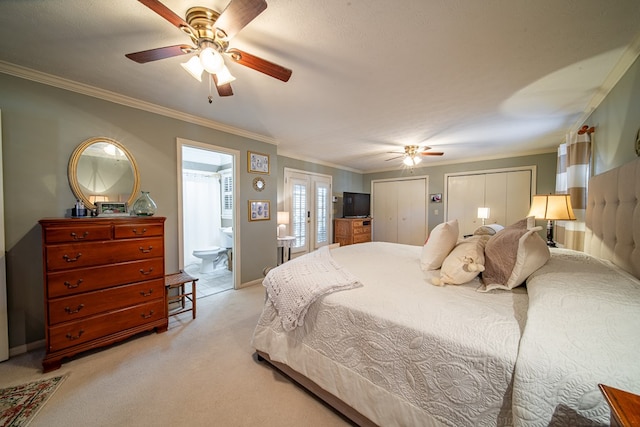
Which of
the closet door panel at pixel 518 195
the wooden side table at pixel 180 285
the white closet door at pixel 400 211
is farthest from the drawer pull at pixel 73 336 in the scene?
the closet door panel at pixel 518 195

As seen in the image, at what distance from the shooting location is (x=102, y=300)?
Answer: 1.92m

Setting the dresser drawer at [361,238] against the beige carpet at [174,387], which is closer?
the beige carpet at [174,387]

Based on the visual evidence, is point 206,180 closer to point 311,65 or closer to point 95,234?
point 95,234

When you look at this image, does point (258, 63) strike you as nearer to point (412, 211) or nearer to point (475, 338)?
point (475, 338)

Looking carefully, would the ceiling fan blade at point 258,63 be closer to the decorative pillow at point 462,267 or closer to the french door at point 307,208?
the decorative pillow at point 462,267

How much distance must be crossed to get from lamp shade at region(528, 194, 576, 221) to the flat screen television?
3852 millimetres

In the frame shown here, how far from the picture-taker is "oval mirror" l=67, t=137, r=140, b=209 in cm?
213

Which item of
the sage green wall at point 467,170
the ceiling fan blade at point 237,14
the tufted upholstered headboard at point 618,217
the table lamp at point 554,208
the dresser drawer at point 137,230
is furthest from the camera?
the sage green wall at point 467,170

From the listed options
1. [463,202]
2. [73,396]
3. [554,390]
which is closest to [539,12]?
[554,390]

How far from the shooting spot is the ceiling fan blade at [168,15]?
42.2 inches

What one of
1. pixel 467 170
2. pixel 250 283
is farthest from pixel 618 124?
pixel 250 283

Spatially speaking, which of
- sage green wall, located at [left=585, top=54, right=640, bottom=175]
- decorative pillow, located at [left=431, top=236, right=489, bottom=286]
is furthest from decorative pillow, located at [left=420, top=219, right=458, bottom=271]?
sage green wall, located at [left=585, top=54, right=640, bottom=175]

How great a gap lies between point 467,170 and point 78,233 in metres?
6.43

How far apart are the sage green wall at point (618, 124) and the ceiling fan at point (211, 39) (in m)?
2.33
